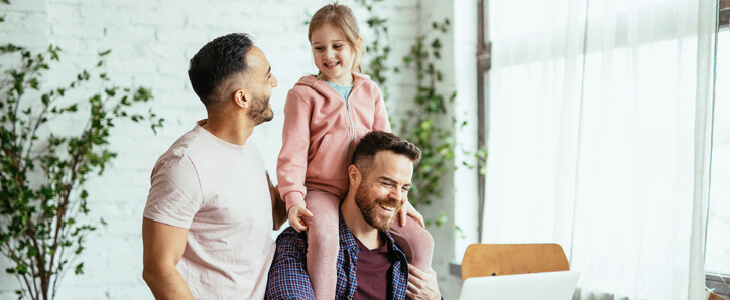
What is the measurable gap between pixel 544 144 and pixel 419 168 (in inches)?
38.2

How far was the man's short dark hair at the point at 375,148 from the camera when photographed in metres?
1.93

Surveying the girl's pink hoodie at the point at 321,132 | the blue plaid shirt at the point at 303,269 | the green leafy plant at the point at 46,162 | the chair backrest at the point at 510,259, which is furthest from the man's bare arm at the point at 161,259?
the green leafy plant at the point at 46,162

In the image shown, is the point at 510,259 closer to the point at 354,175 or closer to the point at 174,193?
the point at 354,175

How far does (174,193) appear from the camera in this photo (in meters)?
1.46

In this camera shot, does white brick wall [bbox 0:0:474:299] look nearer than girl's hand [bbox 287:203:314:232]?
No

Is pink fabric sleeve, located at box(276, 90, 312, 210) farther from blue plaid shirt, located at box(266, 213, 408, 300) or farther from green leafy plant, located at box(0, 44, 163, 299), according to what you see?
green leafy plant, located at box(0, 44, 163, 299)

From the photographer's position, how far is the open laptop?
1603 mm

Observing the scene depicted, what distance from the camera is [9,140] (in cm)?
295

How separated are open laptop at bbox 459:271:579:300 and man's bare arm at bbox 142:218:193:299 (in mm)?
711

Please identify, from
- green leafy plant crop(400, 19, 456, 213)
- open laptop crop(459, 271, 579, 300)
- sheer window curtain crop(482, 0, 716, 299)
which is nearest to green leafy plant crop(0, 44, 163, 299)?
green leafy plant crop(400, 19, 456, 213)

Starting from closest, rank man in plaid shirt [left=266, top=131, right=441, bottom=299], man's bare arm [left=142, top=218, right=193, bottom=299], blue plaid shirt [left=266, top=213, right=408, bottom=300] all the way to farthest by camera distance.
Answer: man's bare arm [left=142, top=218, right=193, bottom=299]
blue plaid shirt [left=266, top=213, right=408, bottom=300]
man in plaid shirt [left=266, top=131, right=441, bottom=299]

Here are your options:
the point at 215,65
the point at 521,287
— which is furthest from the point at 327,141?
the point at 521,287

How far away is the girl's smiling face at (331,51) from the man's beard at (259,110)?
1.17 feet

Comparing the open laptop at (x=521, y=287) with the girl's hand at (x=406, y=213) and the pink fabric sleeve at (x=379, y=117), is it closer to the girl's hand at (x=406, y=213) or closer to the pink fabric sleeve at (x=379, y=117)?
the girl's hand at (x=406, y=213)
